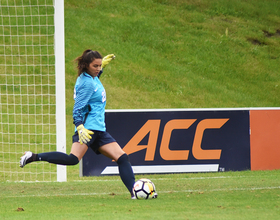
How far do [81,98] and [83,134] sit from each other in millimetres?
458

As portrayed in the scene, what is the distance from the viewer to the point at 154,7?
2941 cm

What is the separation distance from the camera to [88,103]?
5492 millimetres

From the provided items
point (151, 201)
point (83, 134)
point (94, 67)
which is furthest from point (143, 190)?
point (94, 67)

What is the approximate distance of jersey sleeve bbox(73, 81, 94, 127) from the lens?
536cm

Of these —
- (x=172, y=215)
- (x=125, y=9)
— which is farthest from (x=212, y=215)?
(x=125, y=9)

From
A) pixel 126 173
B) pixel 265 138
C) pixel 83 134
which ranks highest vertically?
pixel 83 134

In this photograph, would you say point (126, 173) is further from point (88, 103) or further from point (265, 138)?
point (265, 138)

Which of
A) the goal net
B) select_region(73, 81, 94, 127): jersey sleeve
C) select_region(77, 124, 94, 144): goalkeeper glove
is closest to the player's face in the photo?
select_region(73, 81, 94, 127): jersey sleeve

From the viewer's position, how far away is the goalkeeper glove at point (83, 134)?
5242 mm

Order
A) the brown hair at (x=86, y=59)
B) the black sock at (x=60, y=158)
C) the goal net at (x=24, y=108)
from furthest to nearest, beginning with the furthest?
the goal net at (x=24, y=108)
the brown hair at (x=86, y=59)
the black sock at (x=60, y=158)

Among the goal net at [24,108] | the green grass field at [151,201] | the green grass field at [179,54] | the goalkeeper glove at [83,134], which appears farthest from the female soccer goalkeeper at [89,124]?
the goal net at [24,108]

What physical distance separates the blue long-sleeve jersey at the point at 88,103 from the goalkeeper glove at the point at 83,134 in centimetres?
10

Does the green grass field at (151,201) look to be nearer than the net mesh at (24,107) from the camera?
Yes

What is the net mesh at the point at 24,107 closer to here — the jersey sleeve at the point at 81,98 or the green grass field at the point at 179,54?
the green grass field at the point at 179,54
